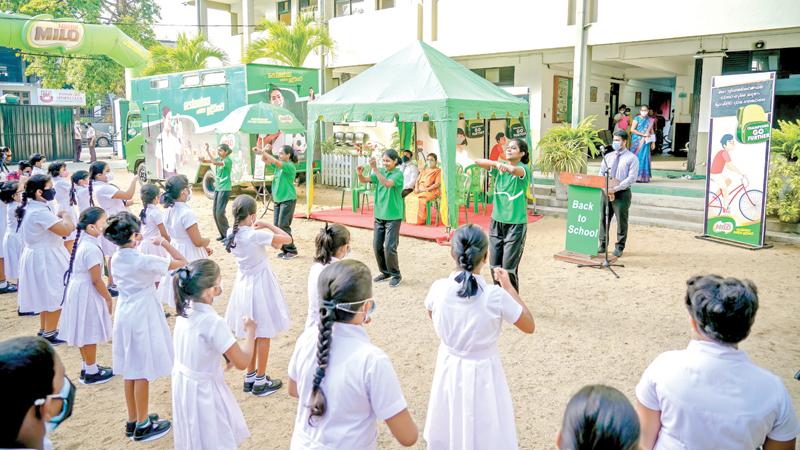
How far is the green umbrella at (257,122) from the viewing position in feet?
36.2

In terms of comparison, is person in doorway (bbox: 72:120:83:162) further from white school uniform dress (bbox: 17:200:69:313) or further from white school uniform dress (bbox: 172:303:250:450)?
white school uniform dress (bbox: 172:303:250:450)

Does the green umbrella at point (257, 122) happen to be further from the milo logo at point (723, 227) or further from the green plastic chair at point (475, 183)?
the milo logo at point (723, 227)

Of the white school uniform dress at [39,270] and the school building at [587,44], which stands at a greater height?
the school building at [587,44]

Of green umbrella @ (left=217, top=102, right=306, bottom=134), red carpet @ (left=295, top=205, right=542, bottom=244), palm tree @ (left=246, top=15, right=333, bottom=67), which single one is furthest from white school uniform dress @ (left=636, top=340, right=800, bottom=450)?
palm tree @ (left=246, top=15, right=333, bottom=67)

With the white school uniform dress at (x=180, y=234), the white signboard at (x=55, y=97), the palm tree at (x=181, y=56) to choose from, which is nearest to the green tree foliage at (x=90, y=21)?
the white signboard at (x=55, y=97)

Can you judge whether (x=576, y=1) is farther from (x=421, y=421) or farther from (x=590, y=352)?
(x=421, y=421)

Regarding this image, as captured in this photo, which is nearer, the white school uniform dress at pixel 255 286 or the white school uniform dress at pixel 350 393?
the white school uniform dress at pixel 350 393

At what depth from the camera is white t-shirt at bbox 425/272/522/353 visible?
282 cm

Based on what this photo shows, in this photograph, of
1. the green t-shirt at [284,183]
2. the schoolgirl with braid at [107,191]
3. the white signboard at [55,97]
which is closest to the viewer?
the schoolgirl with braid at [107,191]

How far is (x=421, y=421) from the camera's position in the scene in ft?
13.2

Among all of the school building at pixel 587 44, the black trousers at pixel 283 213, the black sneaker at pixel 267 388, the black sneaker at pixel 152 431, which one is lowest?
the black sneaker at pixel 152 431

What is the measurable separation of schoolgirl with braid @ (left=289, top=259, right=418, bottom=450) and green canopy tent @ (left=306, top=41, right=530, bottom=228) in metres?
7.17

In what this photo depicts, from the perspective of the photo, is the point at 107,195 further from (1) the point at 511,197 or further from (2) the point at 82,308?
(1) the point at 511,197

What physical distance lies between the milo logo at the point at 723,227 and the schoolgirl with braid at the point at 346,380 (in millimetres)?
8783
